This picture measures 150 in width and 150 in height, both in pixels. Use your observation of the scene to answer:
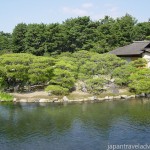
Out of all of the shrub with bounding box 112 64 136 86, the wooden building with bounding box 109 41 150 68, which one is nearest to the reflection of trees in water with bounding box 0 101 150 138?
the shrub with bounding box 112 64 136 86

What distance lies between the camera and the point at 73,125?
22453 millimetres

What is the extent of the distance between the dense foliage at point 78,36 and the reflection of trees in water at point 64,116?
19302 millimetres

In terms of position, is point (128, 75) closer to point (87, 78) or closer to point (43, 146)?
point (87, 78)

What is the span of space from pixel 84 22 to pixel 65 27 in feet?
9.87

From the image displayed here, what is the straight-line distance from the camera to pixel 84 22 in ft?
165

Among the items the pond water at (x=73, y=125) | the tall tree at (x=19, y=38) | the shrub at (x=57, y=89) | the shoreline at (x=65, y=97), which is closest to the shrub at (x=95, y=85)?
the shoreline at (x=65, y=97)

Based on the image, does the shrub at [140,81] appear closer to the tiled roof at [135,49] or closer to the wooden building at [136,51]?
the wooden building at [136,51]

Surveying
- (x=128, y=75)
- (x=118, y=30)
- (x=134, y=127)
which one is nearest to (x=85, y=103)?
(x=128, y=75)

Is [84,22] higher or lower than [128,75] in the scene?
higher

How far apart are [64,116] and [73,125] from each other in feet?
8.60

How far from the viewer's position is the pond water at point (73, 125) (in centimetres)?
1873

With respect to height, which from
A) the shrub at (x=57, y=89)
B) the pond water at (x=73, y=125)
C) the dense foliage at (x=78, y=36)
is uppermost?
the dense foliage at (x=78, y=36)

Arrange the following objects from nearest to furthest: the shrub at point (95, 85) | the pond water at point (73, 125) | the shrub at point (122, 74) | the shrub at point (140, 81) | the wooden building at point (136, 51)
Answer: the pond water at point (73, 125), the shrub at point (140, 81), the shrub at point (95, 85), the shrub at point (122, 74), the wooden building at point (136, 51)

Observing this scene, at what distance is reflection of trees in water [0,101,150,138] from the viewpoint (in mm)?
21594
